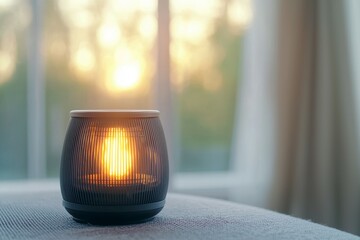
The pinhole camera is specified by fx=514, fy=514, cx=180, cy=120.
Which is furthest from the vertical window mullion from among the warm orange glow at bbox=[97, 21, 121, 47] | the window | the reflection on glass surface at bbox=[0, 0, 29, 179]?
the reflection on glass surface at bbox=[0, 0, 29, 179]

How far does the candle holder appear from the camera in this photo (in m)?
0.87

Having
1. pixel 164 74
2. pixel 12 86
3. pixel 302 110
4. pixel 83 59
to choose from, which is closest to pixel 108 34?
pixel 83 59

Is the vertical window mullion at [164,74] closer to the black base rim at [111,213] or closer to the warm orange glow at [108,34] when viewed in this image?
the warm orange glow at [108,34]

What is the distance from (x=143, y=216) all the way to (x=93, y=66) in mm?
1275

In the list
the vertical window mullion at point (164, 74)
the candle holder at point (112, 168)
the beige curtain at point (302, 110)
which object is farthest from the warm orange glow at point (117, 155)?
the beige curtain at point (302, 110)

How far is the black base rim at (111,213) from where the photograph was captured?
0.87 meters

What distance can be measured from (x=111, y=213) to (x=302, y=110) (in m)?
1.52

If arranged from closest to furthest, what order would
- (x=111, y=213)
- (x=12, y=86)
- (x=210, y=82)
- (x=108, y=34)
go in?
(x=111, y=213), (x=12, y=86), (x=108, y=34), (x=210, y=82)

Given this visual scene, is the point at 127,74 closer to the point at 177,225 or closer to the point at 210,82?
the point at 210,82

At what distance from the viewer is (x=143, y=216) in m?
0.90

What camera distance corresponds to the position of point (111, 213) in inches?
34.1

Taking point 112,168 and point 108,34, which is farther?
point 108,34

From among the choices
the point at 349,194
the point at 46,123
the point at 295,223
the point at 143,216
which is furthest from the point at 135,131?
the point at 349,194

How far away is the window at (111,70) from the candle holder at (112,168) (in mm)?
1172
